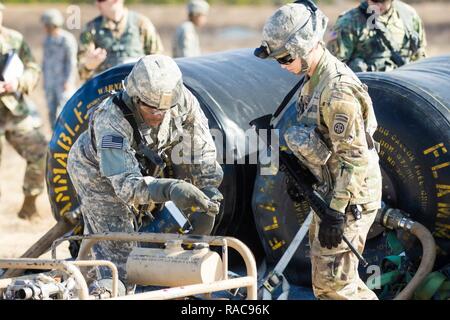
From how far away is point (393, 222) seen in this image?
6641mm

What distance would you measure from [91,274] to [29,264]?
4.83 ft

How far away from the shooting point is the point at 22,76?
32.0 feet

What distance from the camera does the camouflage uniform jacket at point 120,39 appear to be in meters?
10.2

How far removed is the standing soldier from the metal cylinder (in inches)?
349

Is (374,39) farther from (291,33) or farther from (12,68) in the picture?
(291,33)

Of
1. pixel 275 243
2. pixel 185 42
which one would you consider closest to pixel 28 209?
pixel 185 42

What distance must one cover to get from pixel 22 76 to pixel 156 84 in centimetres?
428

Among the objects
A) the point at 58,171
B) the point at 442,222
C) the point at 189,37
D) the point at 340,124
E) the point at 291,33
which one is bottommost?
the point at 442,222

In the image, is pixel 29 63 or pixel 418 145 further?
pixel 29 63

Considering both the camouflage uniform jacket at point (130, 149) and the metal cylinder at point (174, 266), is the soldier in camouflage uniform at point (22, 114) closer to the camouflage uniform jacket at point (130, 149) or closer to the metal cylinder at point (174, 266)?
the camouflage uniform jacket at point (130, 149)

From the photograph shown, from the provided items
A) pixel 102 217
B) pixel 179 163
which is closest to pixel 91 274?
pixel 102 217

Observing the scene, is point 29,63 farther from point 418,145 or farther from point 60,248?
point 418,145

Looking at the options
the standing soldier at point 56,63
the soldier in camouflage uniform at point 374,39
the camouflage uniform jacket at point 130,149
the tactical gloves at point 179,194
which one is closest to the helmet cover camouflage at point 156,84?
the camouflage uniform jacket at point 130,149
